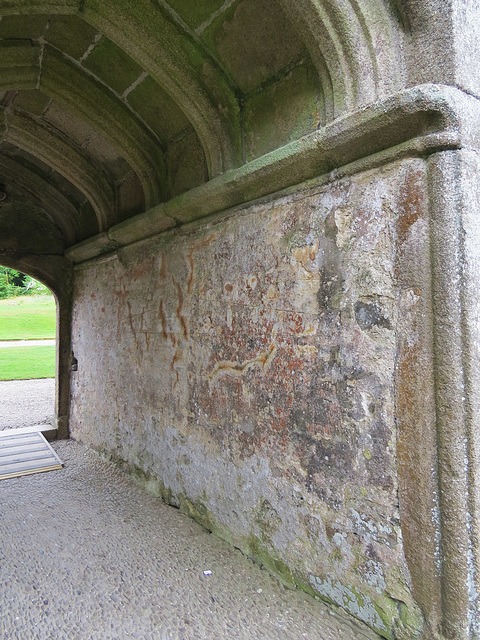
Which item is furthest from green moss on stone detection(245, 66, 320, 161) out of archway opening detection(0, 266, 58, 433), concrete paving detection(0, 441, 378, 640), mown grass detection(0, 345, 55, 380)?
mown grass detection(0, 345, 55, 380)

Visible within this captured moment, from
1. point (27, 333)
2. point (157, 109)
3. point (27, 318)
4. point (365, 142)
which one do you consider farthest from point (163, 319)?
point (27, 318)

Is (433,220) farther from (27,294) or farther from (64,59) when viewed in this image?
(27,294)

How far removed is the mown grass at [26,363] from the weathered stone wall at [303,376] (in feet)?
29.5

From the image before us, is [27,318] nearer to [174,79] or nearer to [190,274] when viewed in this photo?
[190,274]

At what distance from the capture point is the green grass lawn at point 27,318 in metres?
20.6

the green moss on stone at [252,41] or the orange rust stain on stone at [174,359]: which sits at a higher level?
the green moss on stone at [252,41]

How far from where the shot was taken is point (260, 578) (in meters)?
2.52

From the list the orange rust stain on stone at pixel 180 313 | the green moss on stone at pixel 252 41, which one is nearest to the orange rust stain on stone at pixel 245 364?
the orange rust stain on stone at pixel 180 313

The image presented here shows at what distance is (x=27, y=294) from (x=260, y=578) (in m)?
33.8

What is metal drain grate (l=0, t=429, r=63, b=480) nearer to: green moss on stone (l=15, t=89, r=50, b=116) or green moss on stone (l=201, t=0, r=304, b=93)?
green moss on stone (l=15, t=89, r=50, b=116)

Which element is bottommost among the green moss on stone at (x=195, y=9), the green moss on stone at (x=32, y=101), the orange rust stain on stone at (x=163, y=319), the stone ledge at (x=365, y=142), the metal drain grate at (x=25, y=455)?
the metal drain grate at (x=25, y=455)

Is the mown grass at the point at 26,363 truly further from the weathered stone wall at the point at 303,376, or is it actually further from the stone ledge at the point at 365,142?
the stone ledge at the point at 365,142

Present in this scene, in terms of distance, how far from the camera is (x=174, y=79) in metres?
2.73

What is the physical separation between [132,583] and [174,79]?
10.2 feet
